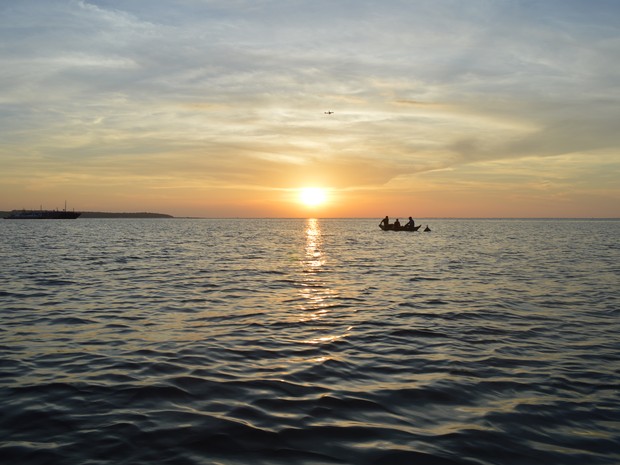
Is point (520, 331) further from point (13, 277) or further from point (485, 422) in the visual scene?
point (13, 277)

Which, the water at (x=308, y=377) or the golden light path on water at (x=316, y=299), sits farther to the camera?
the golden light path on water at (x=316, y=299)

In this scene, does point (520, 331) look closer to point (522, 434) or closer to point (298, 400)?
point (522, 434)

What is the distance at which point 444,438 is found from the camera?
23.9 feet

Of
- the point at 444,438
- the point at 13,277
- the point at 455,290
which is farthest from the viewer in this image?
the point at 13,277

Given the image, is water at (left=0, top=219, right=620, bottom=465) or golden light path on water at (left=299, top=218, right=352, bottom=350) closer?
water at (left=0, top=219, right=620, bottom=465)

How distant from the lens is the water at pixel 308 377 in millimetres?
6961

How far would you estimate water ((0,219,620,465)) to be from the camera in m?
6.96

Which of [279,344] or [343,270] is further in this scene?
[343,270]

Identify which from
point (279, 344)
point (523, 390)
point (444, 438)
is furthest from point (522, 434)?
point (279, 344)

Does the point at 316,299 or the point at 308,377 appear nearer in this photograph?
the point at 308,377

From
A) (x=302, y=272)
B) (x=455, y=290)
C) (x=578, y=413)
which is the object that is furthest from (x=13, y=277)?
(x=578, y=413)

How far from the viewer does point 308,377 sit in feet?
33.5

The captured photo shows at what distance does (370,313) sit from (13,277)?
834 inches

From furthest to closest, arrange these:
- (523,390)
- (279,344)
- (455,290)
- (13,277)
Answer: (13,277) < (455,290) < (279,344) < (523,390)
